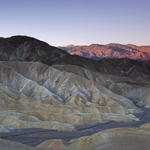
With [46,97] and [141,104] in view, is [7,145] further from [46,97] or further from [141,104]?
[141,104]

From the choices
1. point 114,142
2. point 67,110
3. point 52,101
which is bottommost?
point 67,110

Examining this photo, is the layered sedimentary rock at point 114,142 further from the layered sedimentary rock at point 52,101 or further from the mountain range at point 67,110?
the layered sedimentary rock at point 52,101

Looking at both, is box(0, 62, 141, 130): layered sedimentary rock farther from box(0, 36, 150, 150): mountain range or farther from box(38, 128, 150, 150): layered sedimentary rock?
box(38, 128, 150, 150): layered sedimentary rock

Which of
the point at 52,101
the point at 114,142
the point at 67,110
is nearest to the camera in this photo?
the point at 114,142

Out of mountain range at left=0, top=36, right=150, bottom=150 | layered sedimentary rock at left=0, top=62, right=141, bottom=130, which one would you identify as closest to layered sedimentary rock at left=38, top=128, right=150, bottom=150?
mountain range at left=0, top=36, right=150, bottom=150

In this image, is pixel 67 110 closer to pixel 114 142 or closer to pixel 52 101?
pixel 52 101

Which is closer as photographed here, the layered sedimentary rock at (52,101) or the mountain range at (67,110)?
the mountain range at (67,110)

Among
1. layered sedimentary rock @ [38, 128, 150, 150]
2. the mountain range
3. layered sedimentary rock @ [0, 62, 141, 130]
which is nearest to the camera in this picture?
layered sedimentary rock @ [38, 128, 150, 150]

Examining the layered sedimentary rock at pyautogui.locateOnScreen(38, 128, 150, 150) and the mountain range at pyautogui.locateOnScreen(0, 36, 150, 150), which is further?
the mountain range at pyautogui.locateOnScreen(0, 36, 150, 150)

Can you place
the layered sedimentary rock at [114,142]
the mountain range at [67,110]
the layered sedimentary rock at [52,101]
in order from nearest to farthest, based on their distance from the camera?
the layered sedimentary rock at [114,142] < the mountain range at [67,110] < the layered sedimentary rock at [52,101]

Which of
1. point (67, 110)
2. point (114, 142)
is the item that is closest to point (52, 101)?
point (67, 110)

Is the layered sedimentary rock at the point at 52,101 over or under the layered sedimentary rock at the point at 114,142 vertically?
under

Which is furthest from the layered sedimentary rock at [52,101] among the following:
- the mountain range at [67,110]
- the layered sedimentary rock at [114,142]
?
the layered sedimentary rock at [114,142]
